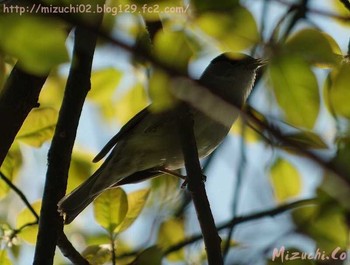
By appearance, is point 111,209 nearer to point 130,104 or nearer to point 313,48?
point 130,104

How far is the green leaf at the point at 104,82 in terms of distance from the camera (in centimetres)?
343

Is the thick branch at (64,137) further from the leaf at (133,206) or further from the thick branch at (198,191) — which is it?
the thick branch at (198,191)

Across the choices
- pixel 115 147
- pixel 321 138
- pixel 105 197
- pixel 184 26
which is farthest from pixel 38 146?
pixel 184 26

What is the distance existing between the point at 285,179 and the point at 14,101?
4.84ft

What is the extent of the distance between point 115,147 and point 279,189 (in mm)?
2413

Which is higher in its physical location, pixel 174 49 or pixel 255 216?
pixel 255 216

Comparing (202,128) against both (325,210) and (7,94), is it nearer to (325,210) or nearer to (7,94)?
(7,94)

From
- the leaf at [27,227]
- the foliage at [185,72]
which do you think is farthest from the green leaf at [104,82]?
the leaf at [27,227]

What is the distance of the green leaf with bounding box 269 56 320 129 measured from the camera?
1.30 metres

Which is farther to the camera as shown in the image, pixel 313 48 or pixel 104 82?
pixel 104 82

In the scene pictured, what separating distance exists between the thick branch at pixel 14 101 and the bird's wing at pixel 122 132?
81cm

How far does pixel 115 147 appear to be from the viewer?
4.85m

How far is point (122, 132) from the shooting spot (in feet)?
14.8

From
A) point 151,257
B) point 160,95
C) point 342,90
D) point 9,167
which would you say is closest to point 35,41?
point 160,95
